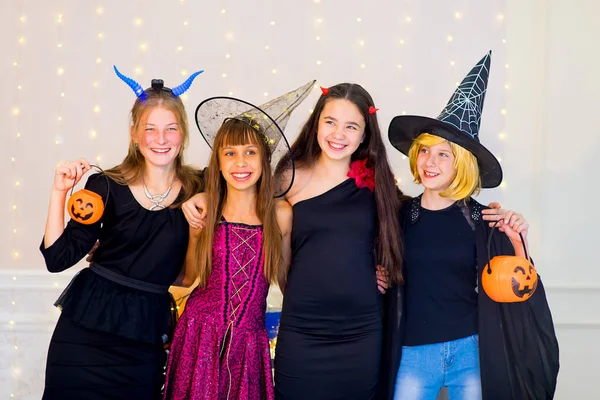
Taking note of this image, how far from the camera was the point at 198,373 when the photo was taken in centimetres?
219

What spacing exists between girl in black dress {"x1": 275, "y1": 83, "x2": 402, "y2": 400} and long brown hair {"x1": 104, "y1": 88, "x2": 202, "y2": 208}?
450 millimetres

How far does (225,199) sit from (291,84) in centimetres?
117

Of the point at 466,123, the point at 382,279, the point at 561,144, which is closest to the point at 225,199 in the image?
the point at 382,279

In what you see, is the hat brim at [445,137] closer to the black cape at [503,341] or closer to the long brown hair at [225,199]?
the black cape at [503,341]

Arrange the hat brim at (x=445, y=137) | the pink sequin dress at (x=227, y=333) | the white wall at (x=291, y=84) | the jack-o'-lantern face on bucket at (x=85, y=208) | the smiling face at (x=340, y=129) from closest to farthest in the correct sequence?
the jack-o'-lantern face on bucket at (x=85, y=208)
the pink sequin dress at (x=227, y=333)
the hat brim at (x=445, y=137)
the smiling face at (x=340, y=129)
the white wall at (x=291, y=84)

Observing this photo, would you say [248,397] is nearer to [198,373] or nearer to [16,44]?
[198,373]

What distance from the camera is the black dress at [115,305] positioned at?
218 cm

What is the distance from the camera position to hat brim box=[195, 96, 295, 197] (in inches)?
92.7

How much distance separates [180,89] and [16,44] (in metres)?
1.56

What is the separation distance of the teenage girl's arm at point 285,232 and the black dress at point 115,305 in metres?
0.40

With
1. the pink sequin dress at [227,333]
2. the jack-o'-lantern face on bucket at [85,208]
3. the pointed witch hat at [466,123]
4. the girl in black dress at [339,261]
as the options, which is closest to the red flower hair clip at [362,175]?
the girl in black dress at [339,261]

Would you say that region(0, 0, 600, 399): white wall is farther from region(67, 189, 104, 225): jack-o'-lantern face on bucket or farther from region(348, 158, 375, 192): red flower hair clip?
region(67, 189, 104, 225): jack-o'-lantern face on bucket

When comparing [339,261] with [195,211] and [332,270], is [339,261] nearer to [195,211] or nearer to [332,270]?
[332,270]

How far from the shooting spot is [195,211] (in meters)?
2.29
